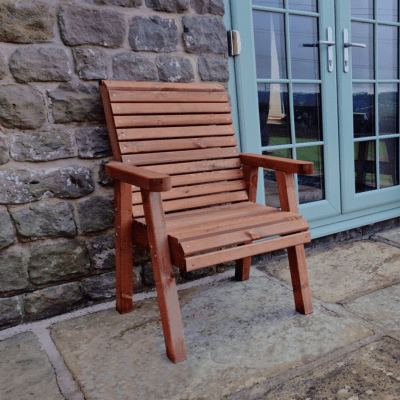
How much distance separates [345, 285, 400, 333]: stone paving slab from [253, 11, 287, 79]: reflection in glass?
1419 mm

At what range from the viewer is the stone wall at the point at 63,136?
1739 millimetres

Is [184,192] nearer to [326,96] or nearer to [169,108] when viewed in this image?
[169,108]

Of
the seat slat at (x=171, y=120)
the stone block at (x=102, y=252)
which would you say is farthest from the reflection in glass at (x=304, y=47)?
the stone block at (x=102, y=252)

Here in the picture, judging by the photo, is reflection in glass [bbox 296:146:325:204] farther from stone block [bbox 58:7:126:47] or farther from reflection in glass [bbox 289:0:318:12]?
stone block [bbox 58:7:126:47]

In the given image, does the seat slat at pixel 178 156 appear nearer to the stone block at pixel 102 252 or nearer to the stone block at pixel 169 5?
the stone block at pixel 102 252

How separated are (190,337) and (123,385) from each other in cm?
37

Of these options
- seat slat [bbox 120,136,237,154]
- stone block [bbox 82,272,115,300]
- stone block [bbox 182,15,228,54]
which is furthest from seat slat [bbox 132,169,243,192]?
stone block [bbox 182,15,228,54]

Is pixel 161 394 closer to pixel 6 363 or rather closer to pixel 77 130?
pixel 6 363

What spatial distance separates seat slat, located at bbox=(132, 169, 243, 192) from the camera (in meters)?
1.88

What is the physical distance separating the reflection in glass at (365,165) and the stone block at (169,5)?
1.59m

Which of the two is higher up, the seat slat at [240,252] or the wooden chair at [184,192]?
the wooden chair at [184,192]

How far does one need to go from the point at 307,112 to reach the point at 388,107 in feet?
2.83

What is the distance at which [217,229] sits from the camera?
1.46 meters

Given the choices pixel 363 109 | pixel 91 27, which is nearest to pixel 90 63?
pixel 91 27
